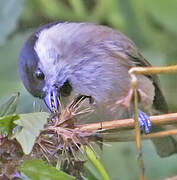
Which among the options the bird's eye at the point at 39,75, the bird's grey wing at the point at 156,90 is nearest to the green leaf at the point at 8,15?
the bird's eye at the point at 39,75

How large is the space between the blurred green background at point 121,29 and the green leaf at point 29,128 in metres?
0.76

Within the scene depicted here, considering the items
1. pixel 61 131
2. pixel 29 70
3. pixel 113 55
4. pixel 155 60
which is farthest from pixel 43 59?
pixel 61 131

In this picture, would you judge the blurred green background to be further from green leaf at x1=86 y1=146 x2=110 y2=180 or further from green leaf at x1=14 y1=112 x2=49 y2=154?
green leaf at x1=14 y1=112 x2=49 y2=154

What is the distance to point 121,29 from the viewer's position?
3.56 meters

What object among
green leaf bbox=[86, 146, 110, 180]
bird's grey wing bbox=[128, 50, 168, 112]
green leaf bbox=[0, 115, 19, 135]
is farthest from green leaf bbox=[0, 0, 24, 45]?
green leaf bbox=[0, 115, 19, 135]

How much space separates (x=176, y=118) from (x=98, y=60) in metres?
1.13

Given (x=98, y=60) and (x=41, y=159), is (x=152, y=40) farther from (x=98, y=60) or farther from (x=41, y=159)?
(x=41, y=159)

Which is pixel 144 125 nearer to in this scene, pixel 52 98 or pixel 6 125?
pixel 52 98

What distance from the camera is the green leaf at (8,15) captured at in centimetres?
270

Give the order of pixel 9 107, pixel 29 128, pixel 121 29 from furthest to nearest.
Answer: pixel 121 29 → pixel 9 107 → pixel 29 128

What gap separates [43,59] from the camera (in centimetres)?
268

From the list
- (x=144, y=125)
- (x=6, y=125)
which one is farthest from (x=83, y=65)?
(x=6, y=125)

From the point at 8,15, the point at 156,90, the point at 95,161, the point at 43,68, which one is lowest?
the point at 95,161

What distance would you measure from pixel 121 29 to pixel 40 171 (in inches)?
86.9
